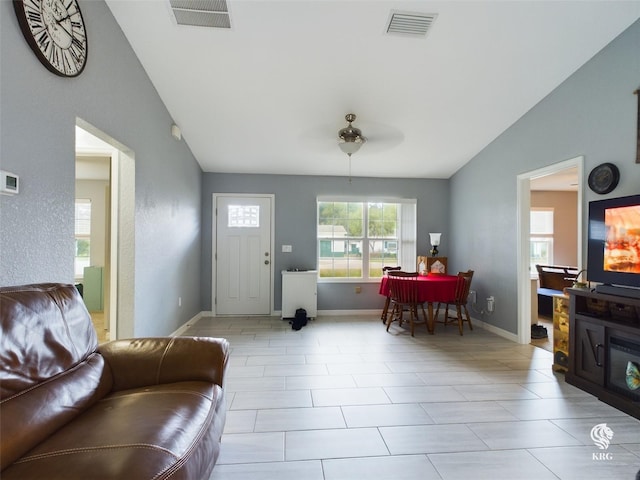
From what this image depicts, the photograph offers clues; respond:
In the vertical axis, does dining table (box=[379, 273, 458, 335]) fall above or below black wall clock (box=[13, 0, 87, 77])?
below

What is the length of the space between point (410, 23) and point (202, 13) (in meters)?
1.61

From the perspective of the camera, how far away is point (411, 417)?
220 cm

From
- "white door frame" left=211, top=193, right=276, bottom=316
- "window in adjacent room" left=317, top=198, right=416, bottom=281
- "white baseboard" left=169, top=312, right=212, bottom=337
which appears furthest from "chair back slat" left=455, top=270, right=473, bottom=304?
"white baseboard" left=169, top=312, right=212, bottom=337

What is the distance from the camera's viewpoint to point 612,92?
2.74 meters

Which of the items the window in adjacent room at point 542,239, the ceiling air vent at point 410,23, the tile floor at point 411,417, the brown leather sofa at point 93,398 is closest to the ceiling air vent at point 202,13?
the ceiling air vent at point 410,23

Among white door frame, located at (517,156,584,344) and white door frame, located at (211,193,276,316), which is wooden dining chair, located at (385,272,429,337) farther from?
white door frame, located at (211,193,276,316)

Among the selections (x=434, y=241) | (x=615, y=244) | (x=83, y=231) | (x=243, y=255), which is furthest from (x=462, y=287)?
(x=83, y=231)

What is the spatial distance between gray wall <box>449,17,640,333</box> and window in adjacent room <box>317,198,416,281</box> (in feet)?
2.71

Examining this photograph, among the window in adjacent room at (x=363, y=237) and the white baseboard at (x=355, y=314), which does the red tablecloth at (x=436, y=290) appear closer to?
the white baseboard at (x=355, y=314)

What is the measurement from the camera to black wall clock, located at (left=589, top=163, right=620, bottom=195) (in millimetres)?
2688

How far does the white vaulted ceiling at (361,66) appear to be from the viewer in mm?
2523

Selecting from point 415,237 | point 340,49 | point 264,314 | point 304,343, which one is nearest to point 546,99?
point 340,49

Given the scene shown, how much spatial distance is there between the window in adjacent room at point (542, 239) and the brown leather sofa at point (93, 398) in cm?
704

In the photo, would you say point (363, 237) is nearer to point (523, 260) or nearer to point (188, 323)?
point (523, 260)
